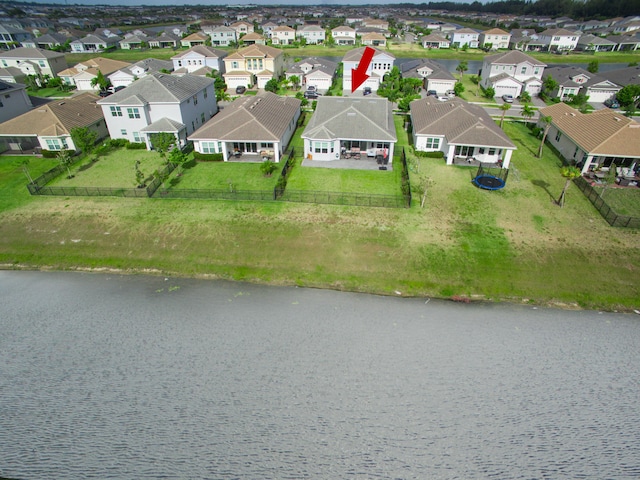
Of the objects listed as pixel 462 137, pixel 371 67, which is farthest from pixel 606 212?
pixel 371 67

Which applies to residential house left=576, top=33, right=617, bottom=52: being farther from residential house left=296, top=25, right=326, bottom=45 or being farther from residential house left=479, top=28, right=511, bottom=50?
residential house left=296, top=25, right=326, bottom=45

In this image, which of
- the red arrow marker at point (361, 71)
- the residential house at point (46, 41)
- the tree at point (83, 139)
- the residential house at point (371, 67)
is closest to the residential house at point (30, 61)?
the residential house at point (46, 41)

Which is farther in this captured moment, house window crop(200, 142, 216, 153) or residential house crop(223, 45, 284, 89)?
residential house crop(223, 45, 284, 89)

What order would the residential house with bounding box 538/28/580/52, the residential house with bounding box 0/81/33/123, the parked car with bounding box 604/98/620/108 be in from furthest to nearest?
1. the residential house with bounding box 538/28/580/52
2. the parked car with bounding box 604/98/620/108
3. the residential house with bounding box 0/81/33/123

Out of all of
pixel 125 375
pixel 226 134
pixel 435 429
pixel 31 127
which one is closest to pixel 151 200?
pixel 226 134

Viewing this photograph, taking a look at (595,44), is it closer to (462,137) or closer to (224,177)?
(462,137)

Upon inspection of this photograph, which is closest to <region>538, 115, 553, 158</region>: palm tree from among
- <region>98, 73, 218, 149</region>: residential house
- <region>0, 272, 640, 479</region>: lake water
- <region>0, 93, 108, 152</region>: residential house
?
<region>0, 272, 640, 479</region>: lake water
